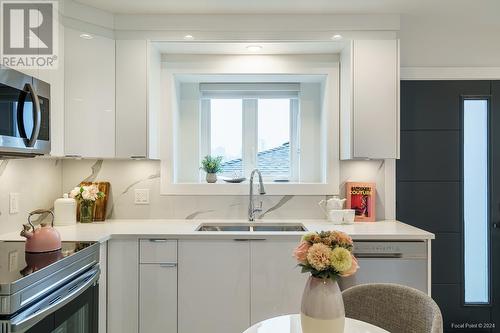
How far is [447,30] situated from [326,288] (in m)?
2.64

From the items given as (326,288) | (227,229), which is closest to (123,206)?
(227,229)

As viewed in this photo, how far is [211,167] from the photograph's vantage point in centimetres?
289

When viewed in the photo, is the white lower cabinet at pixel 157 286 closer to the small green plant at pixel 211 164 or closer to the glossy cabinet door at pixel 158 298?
the glossy cabinet door at pixel 158 298

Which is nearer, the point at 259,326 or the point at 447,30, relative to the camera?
the point at 259,326

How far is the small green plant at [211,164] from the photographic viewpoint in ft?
9.48

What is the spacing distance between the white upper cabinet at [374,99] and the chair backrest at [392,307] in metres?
1.16

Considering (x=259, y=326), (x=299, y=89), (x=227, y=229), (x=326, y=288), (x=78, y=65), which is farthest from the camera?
(x=299, y=89)

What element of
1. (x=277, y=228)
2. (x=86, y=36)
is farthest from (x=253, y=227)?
(x=86, y=36)

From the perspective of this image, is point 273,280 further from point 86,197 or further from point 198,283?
point 86,197

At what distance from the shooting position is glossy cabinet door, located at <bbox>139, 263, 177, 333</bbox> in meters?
2.21

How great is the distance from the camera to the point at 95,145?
240cm

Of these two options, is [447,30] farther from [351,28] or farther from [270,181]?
[270,181]

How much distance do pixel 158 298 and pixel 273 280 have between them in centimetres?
76

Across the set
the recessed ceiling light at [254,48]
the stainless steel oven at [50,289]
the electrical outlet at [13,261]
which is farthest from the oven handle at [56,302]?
the recessed ceiling light at [254,48]
